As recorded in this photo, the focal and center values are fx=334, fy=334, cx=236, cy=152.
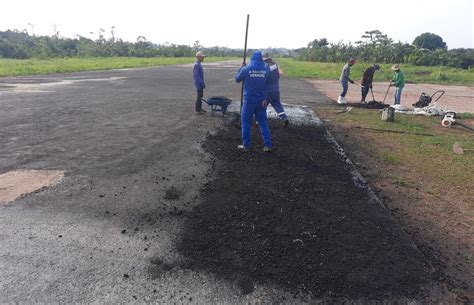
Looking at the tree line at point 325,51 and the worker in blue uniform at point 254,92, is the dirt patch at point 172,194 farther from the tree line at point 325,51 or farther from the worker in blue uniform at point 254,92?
the tree line at point 325,51

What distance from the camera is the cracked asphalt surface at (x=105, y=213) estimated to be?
299 centimetres

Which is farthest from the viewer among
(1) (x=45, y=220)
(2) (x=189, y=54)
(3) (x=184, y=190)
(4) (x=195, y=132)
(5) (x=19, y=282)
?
(2) (x=189, y=54)

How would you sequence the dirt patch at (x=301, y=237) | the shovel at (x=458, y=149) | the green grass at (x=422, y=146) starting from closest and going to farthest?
the dirt patch at (x=301, y=237)
the green grass at (x=422, y=146)
the shovel at (x=458, y=149)

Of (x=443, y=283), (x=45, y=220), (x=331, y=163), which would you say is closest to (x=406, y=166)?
(x=331, y=163)

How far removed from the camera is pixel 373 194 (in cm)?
522

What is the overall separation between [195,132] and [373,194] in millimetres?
4828

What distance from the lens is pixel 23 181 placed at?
17.1 feet

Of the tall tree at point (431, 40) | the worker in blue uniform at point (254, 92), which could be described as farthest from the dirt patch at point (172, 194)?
the tall tree at point (431, 40)

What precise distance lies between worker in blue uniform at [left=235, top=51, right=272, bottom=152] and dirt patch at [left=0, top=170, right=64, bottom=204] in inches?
140

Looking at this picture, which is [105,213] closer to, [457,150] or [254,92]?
[254,92]

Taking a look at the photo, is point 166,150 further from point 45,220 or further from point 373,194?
point 373,194

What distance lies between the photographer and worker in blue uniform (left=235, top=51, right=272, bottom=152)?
6688 mm

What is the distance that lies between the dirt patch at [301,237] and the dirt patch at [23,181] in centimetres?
251

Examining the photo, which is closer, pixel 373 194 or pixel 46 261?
pixel 46 261
